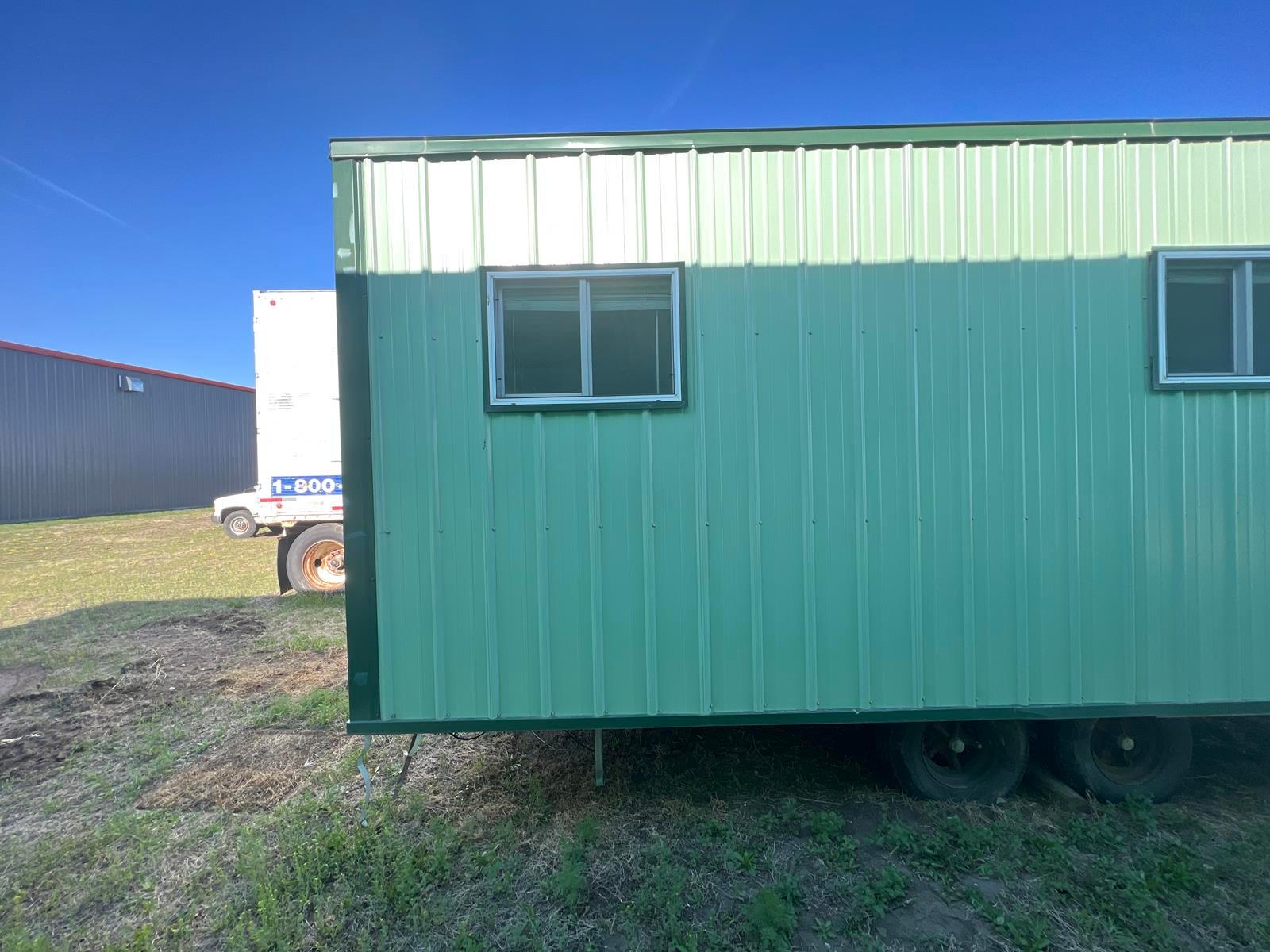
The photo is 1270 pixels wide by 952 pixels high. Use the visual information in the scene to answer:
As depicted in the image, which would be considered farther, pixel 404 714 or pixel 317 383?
pixel 317 383

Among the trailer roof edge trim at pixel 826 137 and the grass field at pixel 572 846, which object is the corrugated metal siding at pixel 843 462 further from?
the grass field at pixel 572 846

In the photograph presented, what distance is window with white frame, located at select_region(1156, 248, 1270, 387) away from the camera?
296 centimetres

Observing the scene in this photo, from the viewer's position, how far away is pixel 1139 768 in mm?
3236

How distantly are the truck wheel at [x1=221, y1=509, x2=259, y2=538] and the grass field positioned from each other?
7.54 meters

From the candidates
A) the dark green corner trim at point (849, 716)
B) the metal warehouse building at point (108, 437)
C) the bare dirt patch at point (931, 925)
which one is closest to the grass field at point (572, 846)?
the bare dirt patch at point (931, 925)

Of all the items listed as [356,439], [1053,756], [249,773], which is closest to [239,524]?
[249,773]

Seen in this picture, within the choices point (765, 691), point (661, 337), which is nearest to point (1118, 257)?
point (661, 337)

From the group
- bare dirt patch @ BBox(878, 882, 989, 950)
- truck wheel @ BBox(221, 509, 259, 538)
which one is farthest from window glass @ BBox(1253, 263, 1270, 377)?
truck wheel @ BBox(221, 509, 259, 538)

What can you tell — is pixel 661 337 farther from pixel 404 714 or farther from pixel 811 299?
pixel 404 714

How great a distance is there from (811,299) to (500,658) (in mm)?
Answer: 2357

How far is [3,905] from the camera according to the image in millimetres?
2602

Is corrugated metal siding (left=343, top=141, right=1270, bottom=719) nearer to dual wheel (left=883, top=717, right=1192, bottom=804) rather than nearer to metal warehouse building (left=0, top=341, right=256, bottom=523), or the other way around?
dual wheel (left=883, top=717, right=1192, bottom=804)

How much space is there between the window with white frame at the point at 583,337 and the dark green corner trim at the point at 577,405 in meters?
0.04

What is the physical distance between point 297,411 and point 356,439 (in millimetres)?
5537
